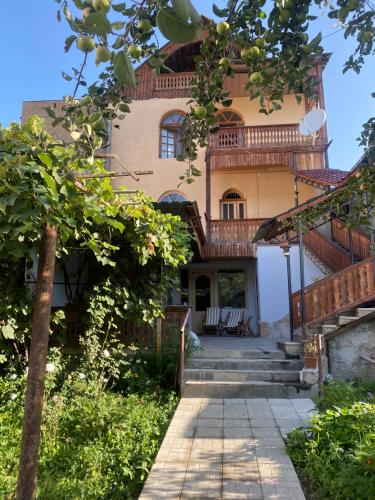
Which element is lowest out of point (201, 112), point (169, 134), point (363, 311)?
point (363, 311)

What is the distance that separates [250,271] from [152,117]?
272 inches

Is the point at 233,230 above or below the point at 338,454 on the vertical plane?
above

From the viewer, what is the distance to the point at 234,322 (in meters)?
13.6

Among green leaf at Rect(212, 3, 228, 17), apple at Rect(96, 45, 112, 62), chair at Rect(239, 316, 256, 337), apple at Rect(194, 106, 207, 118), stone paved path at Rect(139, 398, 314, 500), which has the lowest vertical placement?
stone paved path at Rect(139, 398, 314, 500)

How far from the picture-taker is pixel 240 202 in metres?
14.8

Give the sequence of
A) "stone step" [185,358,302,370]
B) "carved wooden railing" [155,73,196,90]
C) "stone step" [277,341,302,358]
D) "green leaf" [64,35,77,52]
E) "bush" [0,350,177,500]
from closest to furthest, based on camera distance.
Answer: "green leaf" [64,35,77,52]
"bush" [0,350,177,500]
"stone step" [185,358,302,370]
"stone step" [277,341,302,358]
"carved wooden railing" [155,73,196,90]

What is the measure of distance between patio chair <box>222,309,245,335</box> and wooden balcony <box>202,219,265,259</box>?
206 centimetres

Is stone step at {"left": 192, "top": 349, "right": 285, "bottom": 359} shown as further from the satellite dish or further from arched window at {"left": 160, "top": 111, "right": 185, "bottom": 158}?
arched window at {"left": 160, "top": 111, "right": 185, "bottom": 158}

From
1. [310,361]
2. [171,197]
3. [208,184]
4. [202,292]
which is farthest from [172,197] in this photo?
[310,361]

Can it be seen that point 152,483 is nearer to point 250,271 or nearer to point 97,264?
point 97,264

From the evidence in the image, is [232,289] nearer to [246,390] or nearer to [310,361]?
[310,361]

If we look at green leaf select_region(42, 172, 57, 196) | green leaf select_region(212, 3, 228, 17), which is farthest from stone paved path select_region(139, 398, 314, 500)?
green leaf select_region(212, 3, 228, 17)

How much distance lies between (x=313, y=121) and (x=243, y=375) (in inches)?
306

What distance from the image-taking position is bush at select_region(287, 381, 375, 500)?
3.27 m
